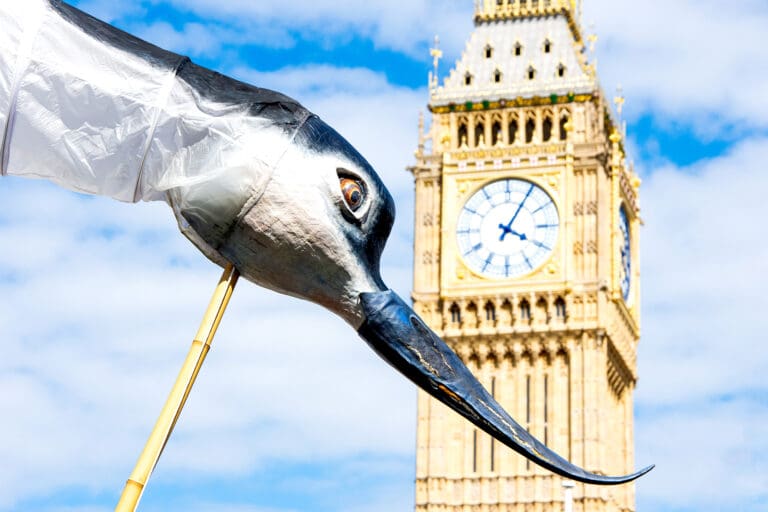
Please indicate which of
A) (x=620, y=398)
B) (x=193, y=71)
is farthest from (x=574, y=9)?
(x=193, y=71)

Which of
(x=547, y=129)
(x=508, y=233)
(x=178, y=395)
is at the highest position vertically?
(x=547, y=129)

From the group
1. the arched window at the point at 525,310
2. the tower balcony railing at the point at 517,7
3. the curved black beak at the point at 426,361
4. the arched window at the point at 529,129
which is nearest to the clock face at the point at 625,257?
the arched window at the point at 525,310

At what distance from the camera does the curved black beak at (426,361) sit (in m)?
5.93

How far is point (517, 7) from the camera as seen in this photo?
152ft

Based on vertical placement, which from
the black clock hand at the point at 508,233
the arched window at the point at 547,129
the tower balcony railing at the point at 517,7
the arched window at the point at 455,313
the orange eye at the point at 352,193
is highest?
the tower balcony railing at the point at 517,7

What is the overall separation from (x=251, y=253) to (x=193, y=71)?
685mm

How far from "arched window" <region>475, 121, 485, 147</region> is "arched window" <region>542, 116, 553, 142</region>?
1.58m

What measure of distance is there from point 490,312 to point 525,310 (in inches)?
34.8

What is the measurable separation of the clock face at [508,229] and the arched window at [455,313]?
1037 mm

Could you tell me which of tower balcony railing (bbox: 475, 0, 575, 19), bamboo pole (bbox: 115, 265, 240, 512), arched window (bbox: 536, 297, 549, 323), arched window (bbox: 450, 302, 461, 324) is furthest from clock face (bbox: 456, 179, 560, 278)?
bamboo pole (bbox: 115, 265, 240, 512)

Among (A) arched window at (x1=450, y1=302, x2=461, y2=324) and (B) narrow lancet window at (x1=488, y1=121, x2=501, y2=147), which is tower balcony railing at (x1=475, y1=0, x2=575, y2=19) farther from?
(A) arched window at (x1=450, y1=302, x2=461, y2=324)

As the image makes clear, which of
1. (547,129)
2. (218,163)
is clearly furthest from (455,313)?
(218,163)

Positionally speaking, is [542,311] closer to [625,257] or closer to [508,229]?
[508,229]

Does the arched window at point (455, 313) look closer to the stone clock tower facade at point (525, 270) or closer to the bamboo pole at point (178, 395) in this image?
the stone clock tower facade at point (525, 270)
